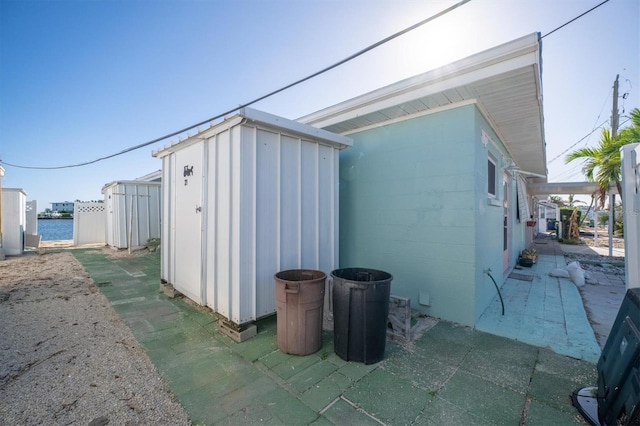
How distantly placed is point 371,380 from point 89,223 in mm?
14737

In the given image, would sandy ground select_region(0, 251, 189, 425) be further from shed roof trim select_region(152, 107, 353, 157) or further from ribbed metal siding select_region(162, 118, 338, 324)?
shed roof trim select_region(152, 107, 353, 157)

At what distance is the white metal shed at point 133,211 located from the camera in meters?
9.89

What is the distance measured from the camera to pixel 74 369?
232 cm

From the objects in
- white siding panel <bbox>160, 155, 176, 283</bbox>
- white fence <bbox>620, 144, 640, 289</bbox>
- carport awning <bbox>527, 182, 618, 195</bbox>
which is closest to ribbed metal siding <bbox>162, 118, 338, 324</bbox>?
white siding panel <bbox>160, 155, 176, 283</bbox>

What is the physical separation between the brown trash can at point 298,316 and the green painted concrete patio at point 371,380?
11 centimetres

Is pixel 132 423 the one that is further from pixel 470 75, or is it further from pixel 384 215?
pixel 470 75

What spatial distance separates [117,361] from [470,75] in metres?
4.73

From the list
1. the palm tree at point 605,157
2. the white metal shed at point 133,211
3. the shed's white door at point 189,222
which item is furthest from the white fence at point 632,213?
the white metal shed at point 133,211

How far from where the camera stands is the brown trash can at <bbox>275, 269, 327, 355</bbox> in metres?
2.65

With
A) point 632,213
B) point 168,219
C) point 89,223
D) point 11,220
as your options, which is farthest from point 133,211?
point 632,213

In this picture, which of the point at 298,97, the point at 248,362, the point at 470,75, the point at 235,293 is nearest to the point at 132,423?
the point at 248,362

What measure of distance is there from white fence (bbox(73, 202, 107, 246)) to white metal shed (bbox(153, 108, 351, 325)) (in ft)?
35.8

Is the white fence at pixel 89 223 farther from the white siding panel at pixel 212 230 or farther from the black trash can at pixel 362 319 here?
the black trash can at pixel 362 319

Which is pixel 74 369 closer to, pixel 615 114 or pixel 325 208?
pixel 325 208
